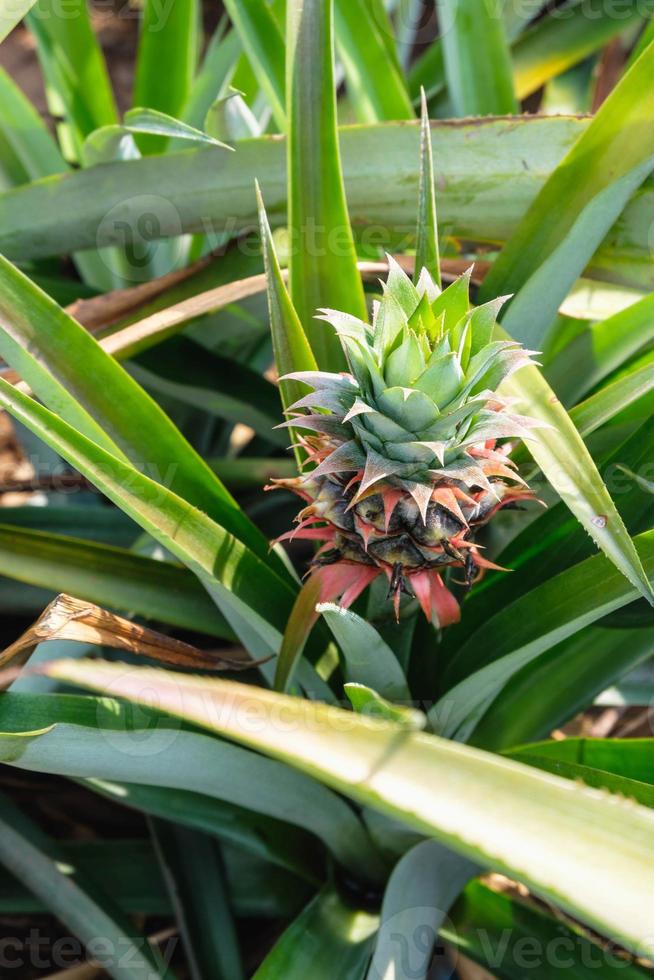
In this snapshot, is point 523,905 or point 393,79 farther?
point 393,79

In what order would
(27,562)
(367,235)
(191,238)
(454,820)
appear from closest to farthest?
(454,820), (27,562), (367,235), (191,238)

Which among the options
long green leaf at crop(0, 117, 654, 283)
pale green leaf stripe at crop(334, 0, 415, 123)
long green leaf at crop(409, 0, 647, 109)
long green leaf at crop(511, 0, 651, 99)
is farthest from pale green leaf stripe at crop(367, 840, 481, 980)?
long green leaf at crop(511, 0, 651, 99)

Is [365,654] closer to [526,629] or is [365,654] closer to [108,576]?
[526,629]

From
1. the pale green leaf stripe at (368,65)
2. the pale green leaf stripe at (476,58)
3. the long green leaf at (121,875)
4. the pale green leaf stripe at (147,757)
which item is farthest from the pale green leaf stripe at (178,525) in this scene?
the pale green leaf stripe at (476,58)

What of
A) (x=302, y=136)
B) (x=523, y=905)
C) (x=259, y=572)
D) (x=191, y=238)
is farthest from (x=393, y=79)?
(x=523, y=905)

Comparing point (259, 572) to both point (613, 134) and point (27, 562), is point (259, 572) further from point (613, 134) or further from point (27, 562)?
point (613, 134)

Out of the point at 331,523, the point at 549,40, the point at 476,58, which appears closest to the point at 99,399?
the point at 331,523

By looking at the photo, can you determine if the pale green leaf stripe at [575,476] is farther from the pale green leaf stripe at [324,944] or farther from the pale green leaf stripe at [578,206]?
the pale green leaf stripe at [324,944]
